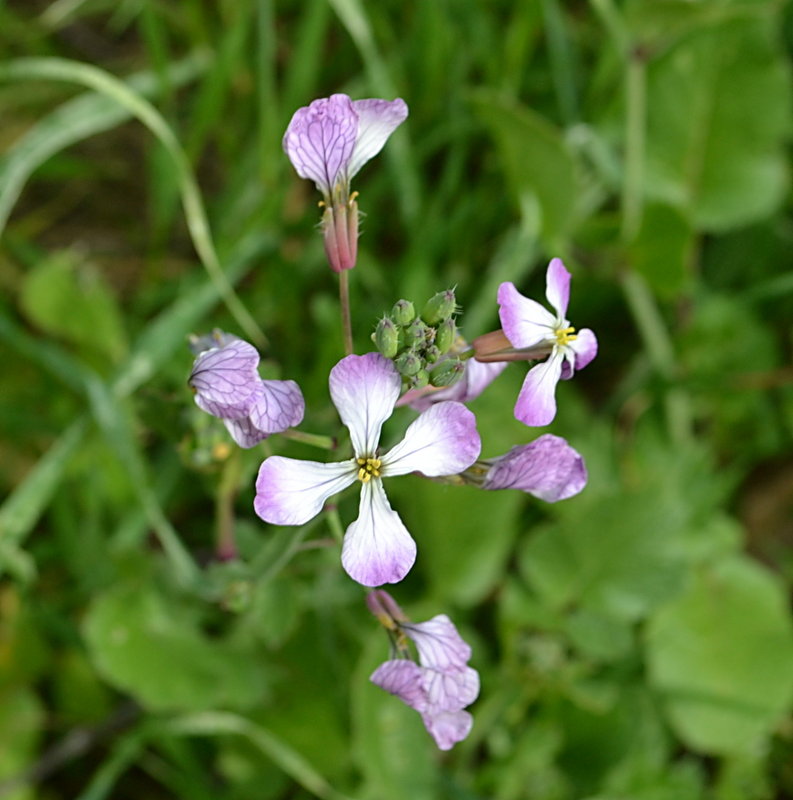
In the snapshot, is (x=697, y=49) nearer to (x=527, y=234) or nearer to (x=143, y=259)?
(x=527, y=234)

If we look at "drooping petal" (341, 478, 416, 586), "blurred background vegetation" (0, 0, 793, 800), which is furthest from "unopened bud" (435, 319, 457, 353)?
"blurred background vegetation" (0, 0, 793, 800)

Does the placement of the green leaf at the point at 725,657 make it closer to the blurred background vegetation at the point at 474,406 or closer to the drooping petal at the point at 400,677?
the blurred background vegetation at the point at 474,406

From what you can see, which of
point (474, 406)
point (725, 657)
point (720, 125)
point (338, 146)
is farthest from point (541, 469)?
point (720, 125)

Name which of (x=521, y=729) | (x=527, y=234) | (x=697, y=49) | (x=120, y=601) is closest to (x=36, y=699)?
(x=120, y=601)

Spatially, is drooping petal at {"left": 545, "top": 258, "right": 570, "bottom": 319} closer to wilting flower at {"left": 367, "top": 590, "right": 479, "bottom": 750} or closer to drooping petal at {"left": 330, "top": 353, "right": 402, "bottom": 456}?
drooping petal at {"left": 330, "top": 353, "right": 402, "bottom": 456}

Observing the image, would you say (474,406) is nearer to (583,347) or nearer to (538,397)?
(583,347)
